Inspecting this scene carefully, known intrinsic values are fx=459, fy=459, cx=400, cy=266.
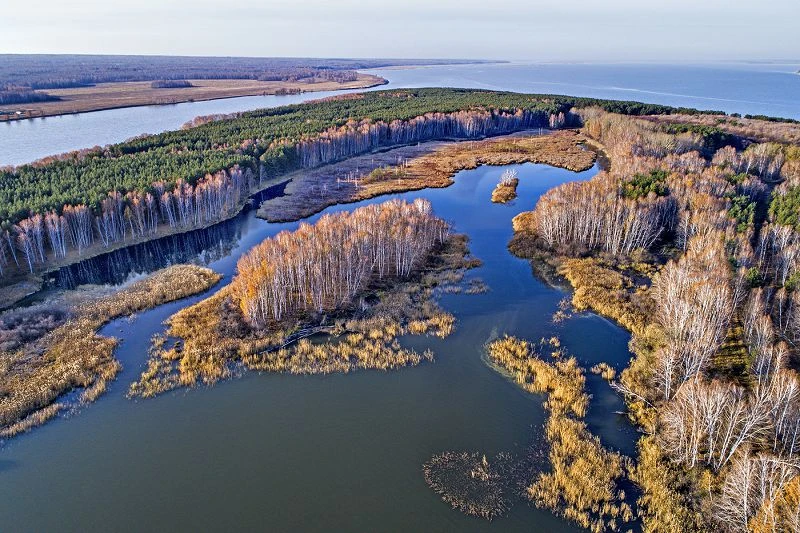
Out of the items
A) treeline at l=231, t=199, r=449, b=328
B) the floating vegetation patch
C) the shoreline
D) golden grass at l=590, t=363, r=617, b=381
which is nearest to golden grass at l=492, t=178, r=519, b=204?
the shoreline

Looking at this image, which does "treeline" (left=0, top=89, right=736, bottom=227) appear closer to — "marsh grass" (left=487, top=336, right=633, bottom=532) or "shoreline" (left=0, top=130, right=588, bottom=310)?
"shoreline" (left=0, top=130, right=588, bottom=310)

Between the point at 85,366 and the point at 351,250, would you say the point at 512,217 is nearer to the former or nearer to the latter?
the point at 351,250

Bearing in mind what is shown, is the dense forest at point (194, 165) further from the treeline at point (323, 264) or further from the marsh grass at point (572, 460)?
the marsh grass at point (572, 460)

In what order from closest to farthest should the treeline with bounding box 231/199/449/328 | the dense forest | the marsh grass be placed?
1. the marsh grass
2. the treeline with bounding box 231/199/449/328
3. the dense forest

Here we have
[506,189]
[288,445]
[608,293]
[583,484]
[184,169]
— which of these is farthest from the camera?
[506,189]

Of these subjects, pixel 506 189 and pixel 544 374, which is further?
pixel 506 189

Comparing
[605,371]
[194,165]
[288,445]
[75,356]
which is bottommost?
[288,445]

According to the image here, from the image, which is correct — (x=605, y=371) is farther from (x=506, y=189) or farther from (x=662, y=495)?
(x=506, y=189)

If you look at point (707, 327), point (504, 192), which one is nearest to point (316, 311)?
point (707, 327)

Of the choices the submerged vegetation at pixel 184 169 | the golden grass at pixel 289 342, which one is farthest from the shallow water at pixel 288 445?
the submerged vegetation at pixel 184 169
